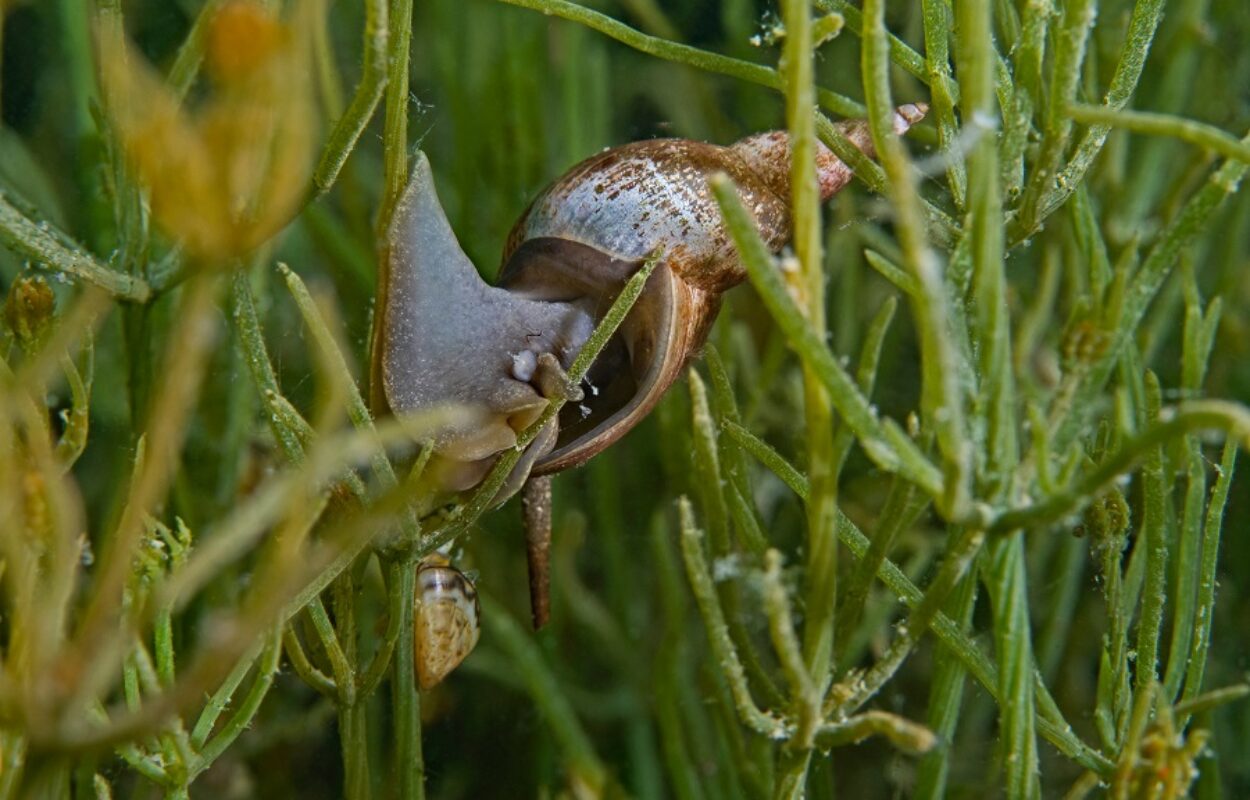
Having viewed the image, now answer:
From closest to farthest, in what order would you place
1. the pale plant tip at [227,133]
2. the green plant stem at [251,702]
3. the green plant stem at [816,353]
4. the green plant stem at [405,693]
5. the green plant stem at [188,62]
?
the pale plant tip at [227,133], the green plant stem at [816,353], the green plant stem at [251,702], the green plant stem at [405,693], the green plant stem at [188,62]

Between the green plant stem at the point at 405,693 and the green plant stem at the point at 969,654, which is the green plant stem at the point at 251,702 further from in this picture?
the green plant stem at the point at 969,654

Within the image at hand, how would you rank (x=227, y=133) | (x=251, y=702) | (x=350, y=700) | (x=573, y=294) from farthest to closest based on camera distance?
(x=573, y=294) → (x=350, y=700) → (x=251, y=702) → (x=227, y=133)

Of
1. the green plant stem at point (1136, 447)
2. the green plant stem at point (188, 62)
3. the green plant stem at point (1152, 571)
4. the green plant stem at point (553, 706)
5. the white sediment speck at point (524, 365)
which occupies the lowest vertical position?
the green plant stem at point (553, 706)

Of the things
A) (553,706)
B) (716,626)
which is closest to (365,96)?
(716,626)

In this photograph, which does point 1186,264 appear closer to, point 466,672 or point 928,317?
point 928,317

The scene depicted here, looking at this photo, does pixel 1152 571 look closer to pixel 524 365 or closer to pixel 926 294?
pixel 926 294

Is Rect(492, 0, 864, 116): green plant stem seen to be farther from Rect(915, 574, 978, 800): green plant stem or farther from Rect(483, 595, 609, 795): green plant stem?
Rect(483, 595, 609, 795): green plant stem

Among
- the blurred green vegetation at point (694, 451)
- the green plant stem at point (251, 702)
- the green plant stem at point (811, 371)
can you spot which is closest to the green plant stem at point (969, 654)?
the blurred green vegetation at point (694, 451)
